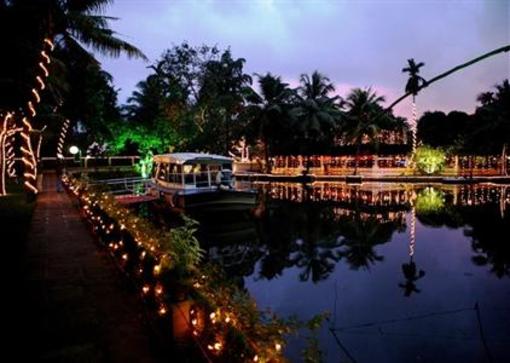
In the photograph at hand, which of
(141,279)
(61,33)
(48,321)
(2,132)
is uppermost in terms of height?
(61,33)

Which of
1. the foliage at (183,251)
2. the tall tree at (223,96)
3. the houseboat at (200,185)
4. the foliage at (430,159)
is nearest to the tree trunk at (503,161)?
the foliage at (430,159)

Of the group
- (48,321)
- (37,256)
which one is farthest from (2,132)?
(48,321)

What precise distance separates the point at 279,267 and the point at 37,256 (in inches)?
258

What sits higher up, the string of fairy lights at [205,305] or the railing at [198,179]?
the railing at [198,179]

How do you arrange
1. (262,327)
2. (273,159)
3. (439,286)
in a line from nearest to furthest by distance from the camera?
1. (262,327)
2. (439,286)
3. (273,159)

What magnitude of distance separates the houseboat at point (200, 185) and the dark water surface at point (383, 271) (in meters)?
0.68

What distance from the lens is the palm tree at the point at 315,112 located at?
4800 cm

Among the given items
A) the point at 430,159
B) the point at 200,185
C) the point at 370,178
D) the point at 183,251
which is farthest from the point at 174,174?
the point at 430,159

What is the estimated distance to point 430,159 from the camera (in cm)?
4103

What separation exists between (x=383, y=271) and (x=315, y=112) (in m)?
36.8

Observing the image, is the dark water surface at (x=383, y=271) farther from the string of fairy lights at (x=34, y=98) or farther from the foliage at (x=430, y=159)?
the foliage at (x=430, y=159)

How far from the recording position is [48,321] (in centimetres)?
614

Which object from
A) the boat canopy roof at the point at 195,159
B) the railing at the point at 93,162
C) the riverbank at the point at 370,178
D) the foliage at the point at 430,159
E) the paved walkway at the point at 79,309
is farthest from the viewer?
the railing at the point at 93,162

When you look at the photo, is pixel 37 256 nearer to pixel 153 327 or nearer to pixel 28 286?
pixel 28 286
